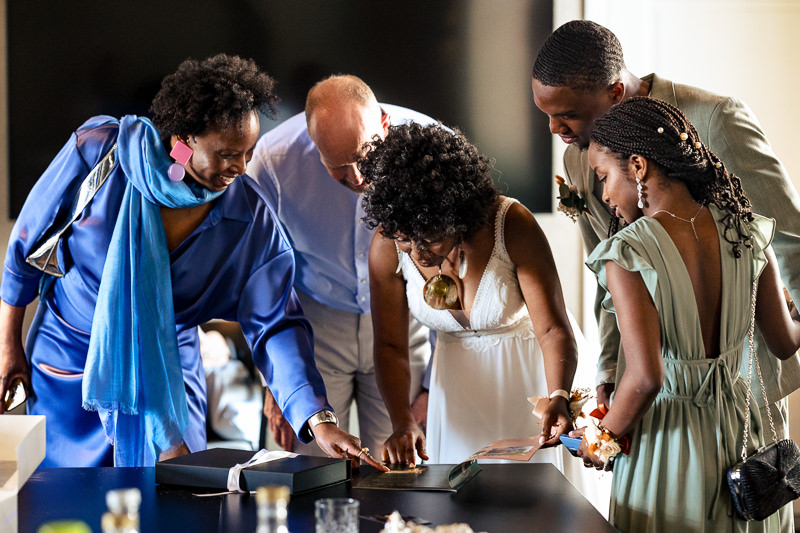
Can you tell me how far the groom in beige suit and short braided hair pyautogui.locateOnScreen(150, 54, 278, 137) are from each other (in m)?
0.76

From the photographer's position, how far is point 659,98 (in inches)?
79.4

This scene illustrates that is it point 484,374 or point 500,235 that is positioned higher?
point 500,235

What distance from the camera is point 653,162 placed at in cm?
163

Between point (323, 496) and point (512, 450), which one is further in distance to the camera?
point (512, 450)

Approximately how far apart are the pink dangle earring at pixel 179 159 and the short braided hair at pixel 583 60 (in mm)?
957

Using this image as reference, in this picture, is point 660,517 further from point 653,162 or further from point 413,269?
point 413,269

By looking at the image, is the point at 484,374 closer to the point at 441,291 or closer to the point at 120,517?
the point at 441,291

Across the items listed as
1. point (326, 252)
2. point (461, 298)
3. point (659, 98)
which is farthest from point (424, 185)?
point (326, 252)

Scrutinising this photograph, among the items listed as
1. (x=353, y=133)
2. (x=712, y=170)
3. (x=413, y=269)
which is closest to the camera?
(x=712, y=170)

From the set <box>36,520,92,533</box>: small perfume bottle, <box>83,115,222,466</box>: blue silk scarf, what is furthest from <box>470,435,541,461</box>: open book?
<box>83,115,222,466</box>: blue silk scarf

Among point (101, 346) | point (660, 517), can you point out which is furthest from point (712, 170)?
point (101, 346)

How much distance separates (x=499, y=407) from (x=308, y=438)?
542 mm

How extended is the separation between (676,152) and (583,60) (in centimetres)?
53

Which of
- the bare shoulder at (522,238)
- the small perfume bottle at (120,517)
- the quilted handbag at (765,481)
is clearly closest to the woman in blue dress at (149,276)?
the bare shoulder at (522,238)
